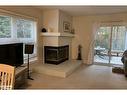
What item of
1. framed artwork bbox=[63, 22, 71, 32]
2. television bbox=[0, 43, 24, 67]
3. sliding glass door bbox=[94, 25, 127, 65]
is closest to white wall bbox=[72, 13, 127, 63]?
sliding glass door bbox=[94, 25, 127, 65]

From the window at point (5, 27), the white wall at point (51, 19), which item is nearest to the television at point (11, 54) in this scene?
the window at point (5, 27)

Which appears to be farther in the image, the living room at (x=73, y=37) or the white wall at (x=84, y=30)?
the white wall at (x=84, y=30)

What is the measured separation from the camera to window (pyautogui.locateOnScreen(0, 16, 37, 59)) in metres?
3.87

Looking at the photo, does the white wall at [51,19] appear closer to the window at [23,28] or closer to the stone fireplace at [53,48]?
the stone fireplace at [53,48]

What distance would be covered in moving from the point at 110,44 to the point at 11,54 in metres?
4.19

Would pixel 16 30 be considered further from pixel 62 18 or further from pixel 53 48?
pixel 62 18

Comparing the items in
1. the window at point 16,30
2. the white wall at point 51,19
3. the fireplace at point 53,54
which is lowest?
the fireplace at point 53,54

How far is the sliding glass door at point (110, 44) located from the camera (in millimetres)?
5805

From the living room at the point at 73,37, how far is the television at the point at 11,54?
685 mm

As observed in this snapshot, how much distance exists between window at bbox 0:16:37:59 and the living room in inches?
7.2

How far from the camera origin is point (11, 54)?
351 centimetres

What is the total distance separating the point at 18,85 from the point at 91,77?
2.21 m

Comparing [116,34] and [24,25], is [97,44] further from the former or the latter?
[24,25]
